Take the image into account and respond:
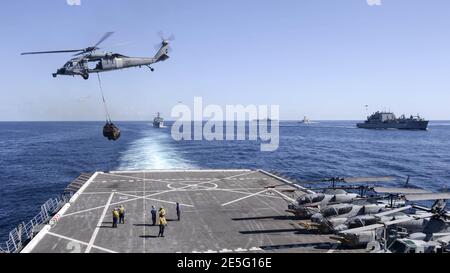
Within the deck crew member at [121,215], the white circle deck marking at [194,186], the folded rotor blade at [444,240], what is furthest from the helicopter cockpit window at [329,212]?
the white circle deck marking at [194,186]

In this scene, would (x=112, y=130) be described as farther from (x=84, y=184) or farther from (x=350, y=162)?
(x=350, y=162)

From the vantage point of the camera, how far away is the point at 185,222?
3114cm

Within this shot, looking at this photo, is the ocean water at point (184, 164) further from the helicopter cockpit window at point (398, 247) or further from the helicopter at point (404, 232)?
the helicopter cockpit window at point (398, 247)

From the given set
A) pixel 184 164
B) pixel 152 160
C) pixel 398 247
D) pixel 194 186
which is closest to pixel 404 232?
pixel 398 247

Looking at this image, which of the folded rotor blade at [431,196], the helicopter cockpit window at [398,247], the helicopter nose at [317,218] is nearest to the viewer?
the helicopter cockpit window at [398,247]

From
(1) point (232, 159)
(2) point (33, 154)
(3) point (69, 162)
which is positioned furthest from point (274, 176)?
(2) point (33, 154)

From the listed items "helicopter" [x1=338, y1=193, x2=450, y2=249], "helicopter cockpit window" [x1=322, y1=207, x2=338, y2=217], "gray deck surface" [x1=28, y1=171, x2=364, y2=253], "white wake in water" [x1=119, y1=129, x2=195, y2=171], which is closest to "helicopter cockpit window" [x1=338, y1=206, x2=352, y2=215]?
"helicopter cockpit window" [x1=322, y1=207, x2=338, y2=217]

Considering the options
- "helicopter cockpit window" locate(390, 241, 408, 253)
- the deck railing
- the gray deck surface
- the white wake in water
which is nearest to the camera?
"helicopter cockpit window" locate(390, 241, 408, 253)

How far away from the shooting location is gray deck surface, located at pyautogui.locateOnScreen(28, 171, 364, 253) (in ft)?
83.7

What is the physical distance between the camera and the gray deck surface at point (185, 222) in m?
25.5

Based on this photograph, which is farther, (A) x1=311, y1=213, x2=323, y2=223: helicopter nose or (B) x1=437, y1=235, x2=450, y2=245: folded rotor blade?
(A) x1=311, y1=213, x2=323, y2=223: helicopter nose

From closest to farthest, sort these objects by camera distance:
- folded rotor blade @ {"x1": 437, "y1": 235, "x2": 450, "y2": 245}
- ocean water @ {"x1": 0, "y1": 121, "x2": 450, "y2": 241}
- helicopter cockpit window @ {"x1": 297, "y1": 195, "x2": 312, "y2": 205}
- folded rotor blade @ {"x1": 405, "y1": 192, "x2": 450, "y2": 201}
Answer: folded rotor blade @ {"x1": 437, "y1": 235, "x2": 450, "y2": 245} < folded rotor blade @ {"x1": 405, "y1": 192, "x2": 450, "y2": 201} < helicopter cockpit window @ {"x1": 297, "y1": 195, "x2": 312, "y2": 205} < ocean water @ {"x1": 0, "y1": 121, "x2": 450, "y2": 241}

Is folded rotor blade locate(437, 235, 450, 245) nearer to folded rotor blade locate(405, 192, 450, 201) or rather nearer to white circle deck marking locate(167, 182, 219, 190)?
folded rotor blade locate(405, 192, 450, 201)

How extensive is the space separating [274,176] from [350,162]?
4477 cm
